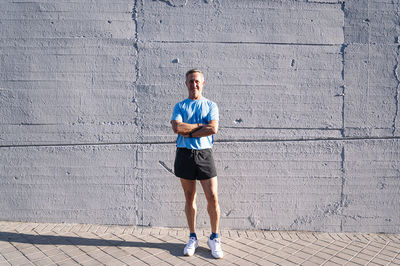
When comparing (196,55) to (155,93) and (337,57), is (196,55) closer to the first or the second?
(155,93)

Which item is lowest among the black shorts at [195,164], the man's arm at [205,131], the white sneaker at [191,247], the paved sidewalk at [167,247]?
the paved sidewalk at [167,247]

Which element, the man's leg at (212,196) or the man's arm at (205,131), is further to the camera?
the man's leg at (212,196)

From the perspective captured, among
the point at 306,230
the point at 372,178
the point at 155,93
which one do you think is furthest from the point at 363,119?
the point at 155,93

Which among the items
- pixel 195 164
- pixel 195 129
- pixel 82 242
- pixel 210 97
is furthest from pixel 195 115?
pixel 82 242

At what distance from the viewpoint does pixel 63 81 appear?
11.6 feet

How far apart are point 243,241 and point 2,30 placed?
3.94 m

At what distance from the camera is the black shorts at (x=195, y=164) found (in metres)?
2.82

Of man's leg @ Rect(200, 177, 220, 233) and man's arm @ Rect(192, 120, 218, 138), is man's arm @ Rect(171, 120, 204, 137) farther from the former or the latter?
man's leg @ Rect(200, 177, 220, 233)

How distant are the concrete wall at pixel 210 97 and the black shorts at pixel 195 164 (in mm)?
665

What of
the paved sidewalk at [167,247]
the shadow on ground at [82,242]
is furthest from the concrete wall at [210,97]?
the shadow on ground at [82,242]

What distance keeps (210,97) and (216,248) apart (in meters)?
1.75

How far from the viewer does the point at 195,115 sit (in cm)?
287

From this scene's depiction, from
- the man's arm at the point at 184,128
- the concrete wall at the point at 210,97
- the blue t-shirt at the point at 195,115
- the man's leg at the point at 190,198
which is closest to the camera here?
the man's arm at the point at 184,128

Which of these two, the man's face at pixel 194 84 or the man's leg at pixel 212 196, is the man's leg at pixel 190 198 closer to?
the man's leg at pixel 212 196
